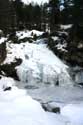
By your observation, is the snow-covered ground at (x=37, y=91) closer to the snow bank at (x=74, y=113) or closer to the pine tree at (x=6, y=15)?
the snow bank at (x=74, y=113)

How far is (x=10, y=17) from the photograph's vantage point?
52.9 metres

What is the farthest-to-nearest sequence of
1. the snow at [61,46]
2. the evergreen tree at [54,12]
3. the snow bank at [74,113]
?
the evergreen tree at [54,12]
the snow at [61,46]
the snow bank at [74,113]

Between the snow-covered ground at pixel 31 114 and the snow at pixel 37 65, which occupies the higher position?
the snow-covered ground at pixel 31 114

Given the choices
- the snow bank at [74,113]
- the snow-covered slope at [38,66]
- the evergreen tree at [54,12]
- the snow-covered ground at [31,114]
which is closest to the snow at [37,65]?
the snow-covered slope at [38,66]

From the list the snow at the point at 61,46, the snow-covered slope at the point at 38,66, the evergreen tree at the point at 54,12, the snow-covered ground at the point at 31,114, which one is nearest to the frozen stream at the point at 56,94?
the snow-covered slope at the point at 38,66

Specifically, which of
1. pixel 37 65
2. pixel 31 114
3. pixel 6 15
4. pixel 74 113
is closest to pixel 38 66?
pixel 37 65

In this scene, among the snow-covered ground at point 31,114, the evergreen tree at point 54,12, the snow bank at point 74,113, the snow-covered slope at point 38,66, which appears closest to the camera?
the snow-covered ground at point 31,114

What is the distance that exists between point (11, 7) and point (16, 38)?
1805cm

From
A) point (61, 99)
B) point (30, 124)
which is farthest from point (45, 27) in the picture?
point (30, 124)

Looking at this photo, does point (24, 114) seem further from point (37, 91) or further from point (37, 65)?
point (37, 65)

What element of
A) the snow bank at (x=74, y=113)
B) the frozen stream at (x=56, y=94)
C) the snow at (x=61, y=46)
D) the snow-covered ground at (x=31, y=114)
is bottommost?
the frozen stream at (x=56, y=94)

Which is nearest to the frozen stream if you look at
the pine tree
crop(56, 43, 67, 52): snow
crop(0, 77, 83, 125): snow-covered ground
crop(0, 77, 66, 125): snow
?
crop(0, 77, 83, 125): snow-covered ground

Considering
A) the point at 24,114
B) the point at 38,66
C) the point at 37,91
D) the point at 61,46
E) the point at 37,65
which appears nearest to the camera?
the point at 24,114

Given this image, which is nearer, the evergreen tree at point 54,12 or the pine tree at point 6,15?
the evergreen tree at point 54,12
